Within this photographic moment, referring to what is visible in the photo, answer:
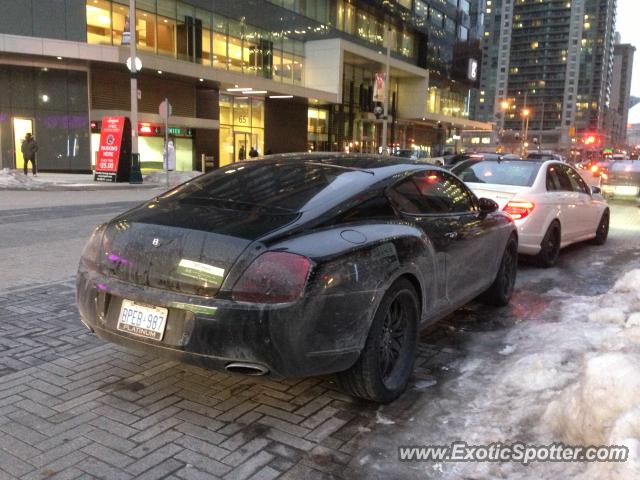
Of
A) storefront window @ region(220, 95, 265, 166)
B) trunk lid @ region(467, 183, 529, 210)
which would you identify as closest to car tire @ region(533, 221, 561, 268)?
trunk lid @ region(467, 183, 529, 210)

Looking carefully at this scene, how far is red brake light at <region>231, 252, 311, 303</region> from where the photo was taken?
3.12 meters

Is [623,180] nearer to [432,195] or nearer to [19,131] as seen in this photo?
[432,195]

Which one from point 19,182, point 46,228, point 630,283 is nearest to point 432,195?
point 630,283

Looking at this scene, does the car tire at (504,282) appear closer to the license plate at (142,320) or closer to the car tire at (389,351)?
the car tire at (389,351)

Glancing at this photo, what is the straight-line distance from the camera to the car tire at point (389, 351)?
3570 mm

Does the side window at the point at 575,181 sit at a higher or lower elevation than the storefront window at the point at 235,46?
lower

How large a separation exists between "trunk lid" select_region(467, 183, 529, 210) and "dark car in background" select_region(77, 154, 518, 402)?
378cm

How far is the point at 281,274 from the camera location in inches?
123

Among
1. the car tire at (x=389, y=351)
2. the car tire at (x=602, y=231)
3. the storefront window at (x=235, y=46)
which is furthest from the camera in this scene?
the storefront window at (x=235, y=46)

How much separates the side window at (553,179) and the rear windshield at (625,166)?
1263 centimetres

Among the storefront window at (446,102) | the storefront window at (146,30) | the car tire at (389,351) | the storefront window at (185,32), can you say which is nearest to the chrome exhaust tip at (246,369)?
the car tire at (389,351)

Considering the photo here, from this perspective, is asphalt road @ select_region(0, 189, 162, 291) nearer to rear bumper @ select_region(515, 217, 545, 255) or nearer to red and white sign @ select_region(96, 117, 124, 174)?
red and white sign @ select_region(96, 117, 124, 174)

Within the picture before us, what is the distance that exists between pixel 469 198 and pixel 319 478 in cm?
332

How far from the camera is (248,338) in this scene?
3139 mm
